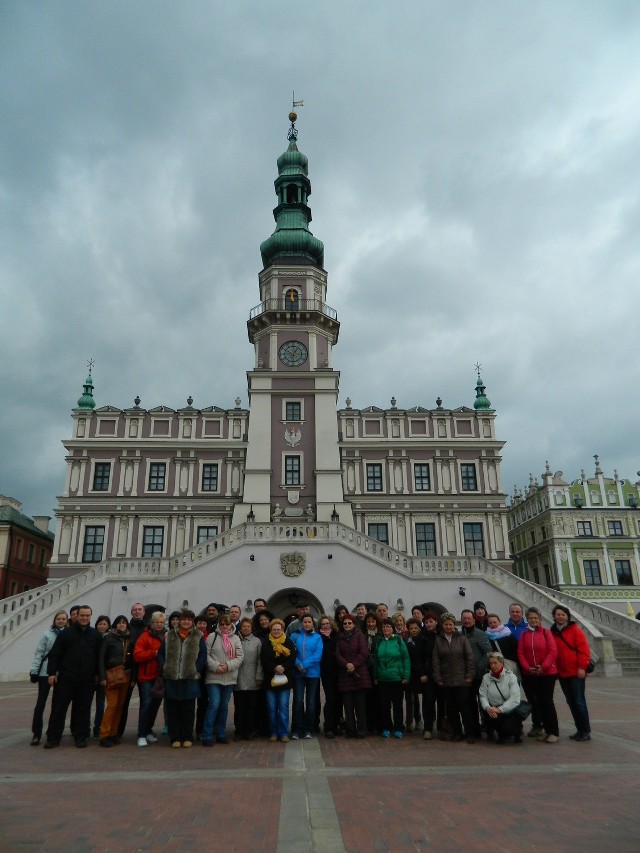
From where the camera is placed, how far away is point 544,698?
9.08 metres

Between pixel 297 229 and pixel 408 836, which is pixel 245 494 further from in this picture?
pixel 408 836

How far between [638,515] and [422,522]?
67.1ft

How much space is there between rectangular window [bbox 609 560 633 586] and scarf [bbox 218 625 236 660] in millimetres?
42921

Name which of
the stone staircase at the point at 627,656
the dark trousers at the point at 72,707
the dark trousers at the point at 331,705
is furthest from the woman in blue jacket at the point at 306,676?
the stone staircase at the point at 627,656

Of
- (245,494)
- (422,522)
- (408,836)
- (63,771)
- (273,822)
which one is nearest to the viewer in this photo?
(408,836)

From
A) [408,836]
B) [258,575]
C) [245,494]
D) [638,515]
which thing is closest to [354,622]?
[408,836]

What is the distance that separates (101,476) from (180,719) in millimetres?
29936

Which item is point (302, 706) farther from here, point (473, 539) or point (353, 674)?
point (473, 539)

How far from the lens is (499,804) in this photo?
19.5 feet

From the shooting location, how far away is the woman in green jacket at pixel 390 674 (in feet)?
31.1

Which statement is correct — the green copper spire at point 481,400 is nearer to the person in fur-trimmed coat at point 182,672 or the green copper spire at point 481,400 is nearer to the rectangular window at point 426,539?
the rectangular window at point 426,539

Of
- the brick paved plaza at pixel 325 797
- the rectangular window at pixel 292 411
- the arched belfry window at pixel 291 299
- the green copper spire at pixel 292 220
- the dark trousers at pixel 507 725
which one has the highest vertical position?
the green copper spire at pixel 292 220

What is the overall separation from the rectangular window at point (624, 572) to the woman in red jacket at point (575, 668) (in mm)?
40416

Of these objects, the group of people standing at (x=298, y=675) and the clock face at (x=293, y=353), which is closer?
the group of people standing at (x=298, y=675)
